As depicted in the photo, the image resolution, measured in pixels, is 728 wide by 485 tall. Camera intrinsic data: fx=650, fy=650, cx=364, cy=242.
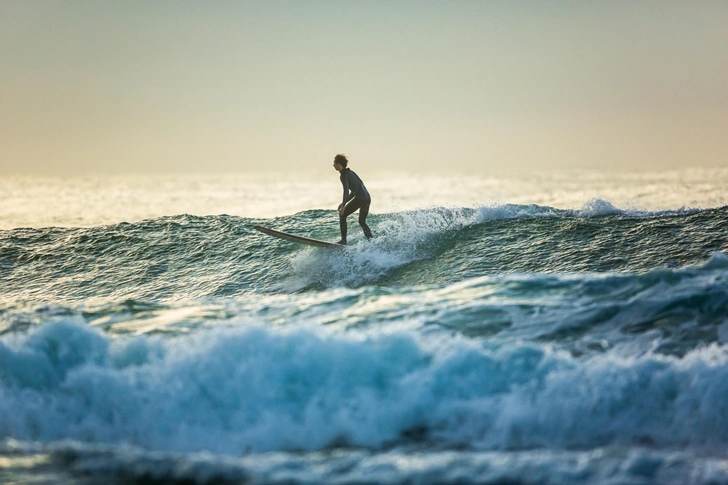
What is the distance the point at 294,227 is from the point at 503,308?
9261 millimetres

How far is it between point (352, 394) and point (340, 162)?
7572mm

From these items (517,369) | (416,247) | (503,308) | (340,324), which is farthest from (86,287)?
(517,369)

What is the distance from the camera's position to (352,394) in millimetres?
5973

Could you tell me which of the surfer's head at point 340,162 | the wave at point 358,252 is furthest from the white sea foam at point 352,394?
the surfer's head at point 340,162

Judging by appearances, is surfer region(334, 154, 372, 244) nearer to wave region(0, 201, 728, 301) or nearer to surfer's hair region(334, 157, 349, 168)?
surfer's hair region(334, 157, 349, 168)

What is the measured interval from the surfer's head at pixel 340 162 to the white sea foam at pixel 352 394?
21.6ft

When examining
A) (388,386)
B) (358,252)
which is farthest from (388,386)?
(358,252)

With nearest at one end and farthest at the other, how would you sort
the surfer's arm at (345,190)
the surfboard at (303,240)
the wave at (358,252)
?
the wave at (358,252)
the surfer's arm at (345,190)
the surfboard at (303,240)

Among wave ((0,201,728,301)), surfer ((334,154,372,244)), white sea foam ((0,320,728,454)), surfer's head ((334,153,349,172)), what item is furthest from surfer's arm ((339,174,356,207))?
white sea foam ((0,320,728,454))

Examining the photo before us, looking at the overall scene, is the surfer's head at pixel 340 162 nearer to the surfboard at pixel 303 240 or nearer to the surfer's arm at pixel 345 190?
the surfer's arm at pixel 345 190

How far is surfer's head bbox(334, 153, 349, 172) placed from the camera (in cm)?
1292

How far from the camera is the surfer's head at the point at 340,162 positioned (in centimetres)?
1292

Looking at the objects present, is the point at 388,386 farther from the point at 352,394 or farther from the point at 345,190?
the point at 345,190

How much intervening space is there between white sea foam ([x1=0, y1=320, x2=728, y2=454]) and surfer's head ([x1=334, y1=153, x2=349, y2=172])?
259 inches
